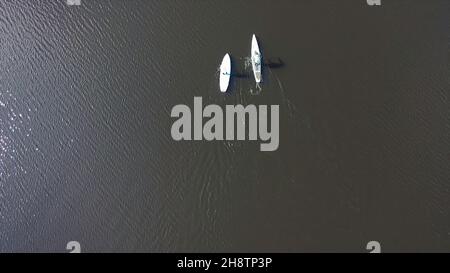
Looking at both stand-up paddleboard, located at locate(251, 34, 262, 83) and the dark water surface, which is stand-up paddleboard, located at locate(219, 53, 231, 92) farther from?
stand-up paddleboard, located at locate(251, 34, 262, 83)

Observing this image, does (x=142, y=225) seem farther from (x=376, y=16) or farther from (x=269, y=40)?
(x=376, y=16)

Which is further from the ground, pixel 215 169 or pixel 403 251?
pixel 215 169

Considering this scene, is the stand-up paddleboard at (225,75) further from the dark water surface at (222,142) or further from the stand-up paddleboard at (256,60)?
the stand-up paddleboard at (256,60)

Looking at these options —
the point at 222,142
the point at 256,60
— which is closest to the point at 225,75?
the point at 256,60

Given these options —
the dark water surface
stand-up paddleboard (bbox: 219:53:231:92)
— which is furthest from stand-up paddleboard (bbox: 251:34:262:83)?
stand-up paddleboard (bbox: 219:53:231:92)

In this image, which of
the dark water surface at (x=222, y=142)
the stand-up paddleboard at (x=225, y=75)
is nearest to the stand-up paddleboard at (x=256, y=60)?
the dark water surface at (x=222, y=142)
